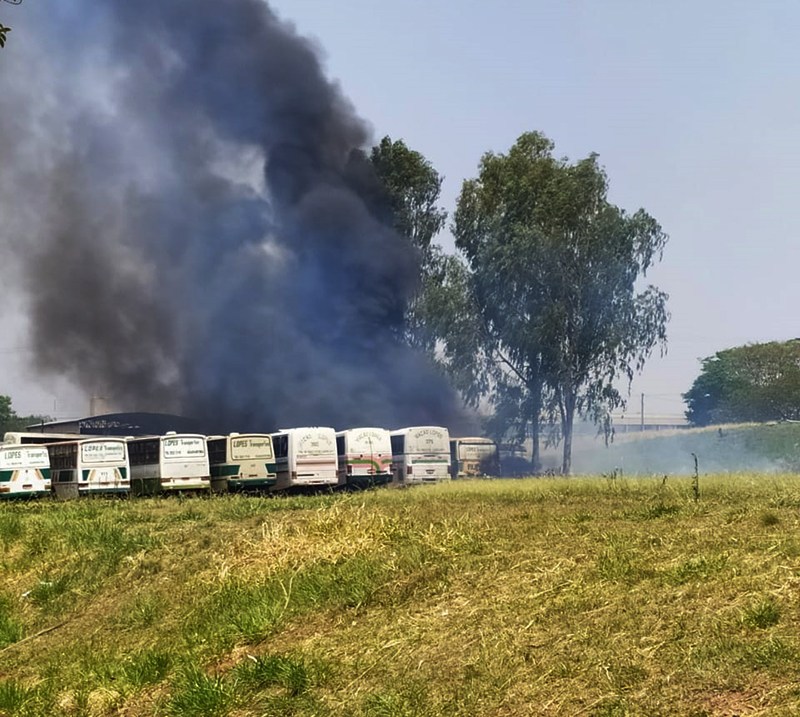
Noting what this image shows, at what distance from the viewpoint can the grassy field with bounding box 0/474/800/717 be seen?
570 cm

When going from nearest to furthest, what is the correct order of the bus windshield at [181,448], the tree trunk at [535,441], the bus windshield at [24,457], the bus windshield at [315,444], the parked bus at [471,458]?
the bus windshield at [24,457], the bus windshield at [181,448], the bus windshield at [315,444], the parked bus at [471,458], the tree trunk at [535,441]

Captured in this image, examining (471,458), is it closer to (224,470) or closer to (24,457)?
(224,470)

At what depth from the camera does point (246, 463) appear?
37469mm

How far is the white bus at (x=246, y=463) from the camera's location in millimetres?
37344

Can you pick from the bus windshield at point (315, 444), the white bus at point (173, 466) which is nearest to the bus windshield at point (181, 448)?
the white bus at point (173, 466)

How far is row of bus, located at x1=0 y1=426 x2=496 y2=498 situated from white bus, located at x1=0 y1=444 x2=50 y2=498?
0.12 feet

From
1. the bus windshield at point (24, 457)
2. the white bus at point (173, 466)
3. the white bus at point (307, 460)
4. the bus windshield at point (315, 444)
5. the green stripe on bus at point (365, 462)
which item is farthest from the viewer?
the green stripe on bus at point (365, 462)

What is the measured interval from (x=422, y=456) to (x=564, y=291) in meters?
13.8

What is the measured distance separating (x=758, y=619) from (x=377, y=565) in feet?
15.2

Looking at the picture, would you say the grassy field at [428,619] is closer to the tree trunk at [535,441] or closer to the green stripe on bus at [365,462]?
the green stripe on bus at [365,462]

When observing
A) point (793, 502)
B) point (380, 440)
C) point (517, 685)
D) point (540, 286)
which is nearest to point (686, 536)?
point (517, 685)

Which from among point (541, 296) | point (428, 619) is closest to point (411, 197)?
point (541, 296)

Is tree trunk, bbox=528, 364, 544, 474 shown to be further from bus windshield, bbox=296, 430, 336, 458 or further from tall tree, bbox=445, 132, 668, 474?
bus windshield, bbox=296, 430, 336, 458

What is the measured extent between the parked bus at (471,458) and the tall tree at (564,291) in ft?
14.0
